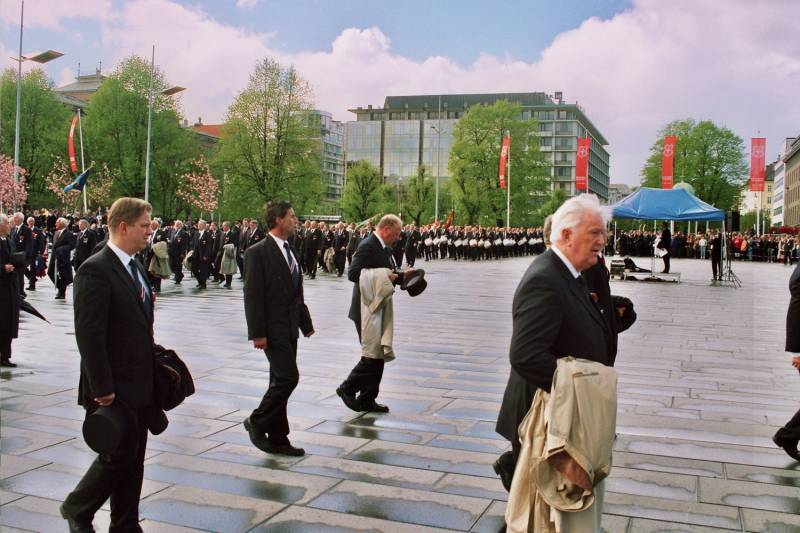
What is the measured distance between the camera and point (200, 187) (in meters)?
60.4

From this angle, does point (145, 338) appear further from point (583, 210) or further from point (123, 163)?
point (123, 163)

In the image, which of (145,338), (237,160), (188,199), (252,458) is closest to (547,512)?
(145,338)

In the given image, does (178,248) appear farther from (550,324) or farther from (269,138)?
(269,138)

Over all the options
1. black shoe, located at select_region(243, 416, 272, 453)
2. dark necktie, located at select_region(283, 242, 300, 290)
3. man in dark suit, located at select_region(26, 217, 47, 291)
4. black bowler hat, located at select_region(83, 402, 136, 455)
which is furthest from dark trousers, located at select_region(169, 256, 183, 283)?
black bowler hat, located at select_region(83, 402, 136, 455)

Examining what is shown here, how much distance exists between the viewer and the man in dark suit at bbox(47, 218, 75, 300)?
53.9 ft

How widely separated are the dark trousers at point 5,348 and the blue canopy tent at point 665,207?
788 inches

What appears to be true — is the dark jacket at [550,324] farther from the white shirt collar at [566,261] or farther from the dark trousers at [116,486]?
the dark trousers at [116,486]

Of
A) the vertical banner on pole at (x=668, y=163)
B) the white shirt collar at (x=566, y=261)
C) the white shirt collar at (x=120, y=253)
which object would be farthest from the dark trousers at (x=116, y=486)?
the vertical banner on pole at (x=668, y=163)

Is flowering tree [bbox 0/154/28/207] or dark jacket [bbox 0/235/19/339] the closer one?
dark jacket [bbox 0/235/19/339]

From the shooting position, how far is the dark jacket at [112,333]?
354 centimetres

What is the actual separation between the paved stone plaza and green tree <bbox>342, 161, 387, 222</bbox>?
2750 inches

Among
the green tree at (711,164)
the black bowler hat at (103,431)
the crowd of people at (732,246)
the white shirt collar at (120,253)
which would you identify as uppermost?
the green tree at (711,164)

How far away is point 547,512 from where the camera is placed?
2.95 m

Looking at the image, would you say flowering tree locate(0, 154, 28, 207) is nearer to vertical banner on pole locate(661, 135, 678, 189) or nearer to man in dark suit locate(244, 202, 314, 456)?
vertical banner on pole locate(661, 135, 678, 189)
